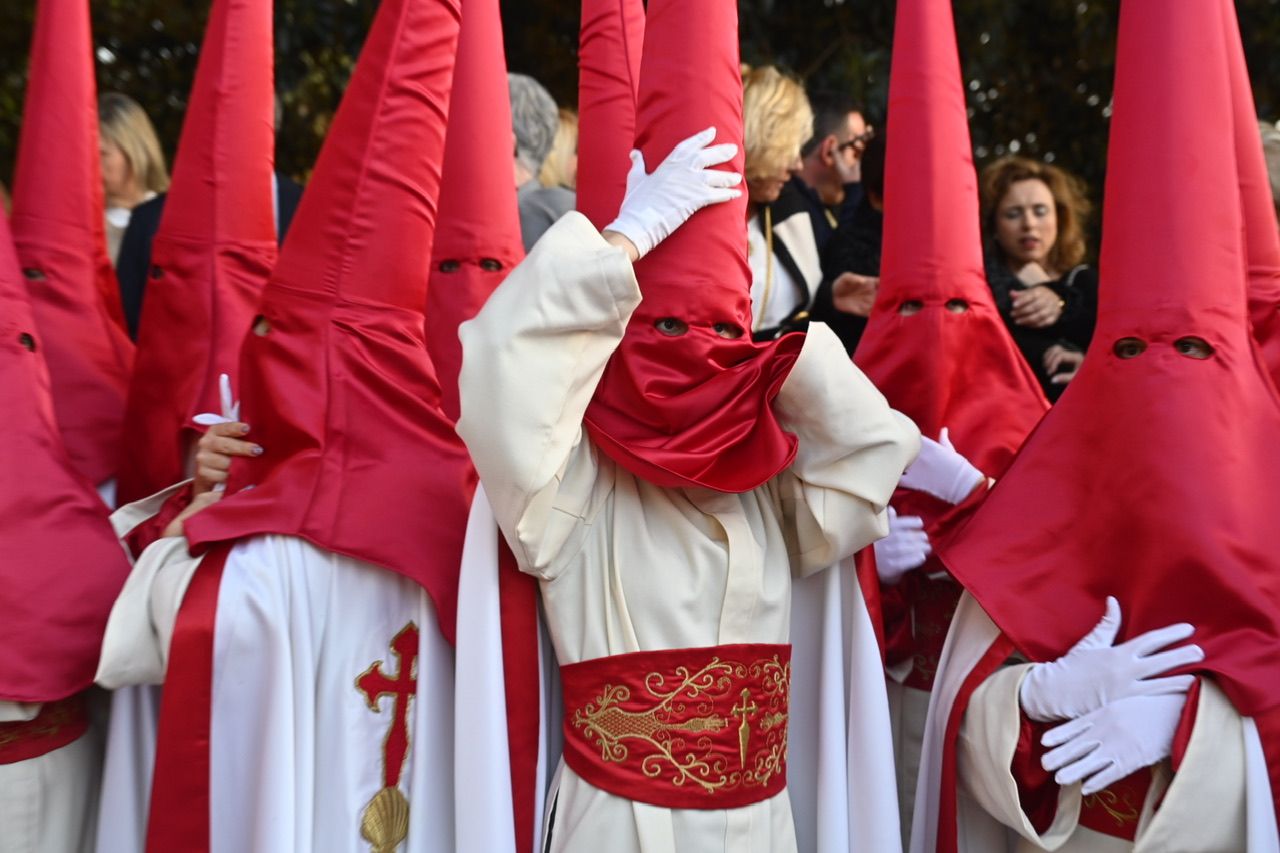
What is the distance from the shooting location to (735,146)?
8.48 feet

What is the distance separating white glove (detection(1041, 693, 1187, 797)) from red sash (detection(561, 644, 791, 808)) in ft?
1.86

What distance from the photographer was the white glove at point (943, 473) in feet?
9.41

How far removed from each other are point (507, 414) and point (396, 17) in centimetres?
101

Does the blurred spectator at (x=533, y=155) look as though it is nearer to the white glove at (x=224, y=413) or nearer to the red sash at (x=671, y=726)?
the white glove at (x=224, y=413)

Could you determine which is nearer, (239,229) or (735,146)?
(735,146)

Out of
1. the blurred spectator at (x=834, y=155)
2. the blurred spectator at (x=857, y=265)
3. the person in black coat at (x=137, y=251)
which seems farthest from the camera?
the blurred spectator at (x=834, y=155)

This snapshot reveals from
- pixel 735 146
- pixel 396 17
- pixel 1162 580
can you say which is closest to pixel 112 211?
pixel 396 17

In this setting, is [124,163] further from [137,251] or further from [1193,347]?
[1193,347]

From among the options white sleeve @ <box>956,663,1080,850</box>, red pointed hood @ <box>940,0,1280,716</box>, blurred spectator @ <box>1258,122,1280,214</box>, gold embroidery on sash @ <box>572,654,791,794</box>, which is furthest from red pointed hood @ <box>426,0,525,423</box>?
blurred spectator @ <box>1258,122,1280,214</box>

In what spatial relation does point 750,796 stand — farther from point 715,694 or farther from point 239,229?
point 239,229

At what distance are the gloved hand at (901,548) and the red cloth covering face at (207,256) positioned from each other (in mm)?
1470

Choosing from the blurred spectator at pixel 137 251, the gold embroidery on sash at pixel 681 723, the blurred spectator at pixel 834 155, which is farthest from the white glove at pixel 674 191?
the blurred spectator at pixel 834 155

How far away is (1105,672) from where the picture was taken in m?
2.39

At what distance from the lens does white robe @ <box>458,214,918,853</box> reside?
2.30m
